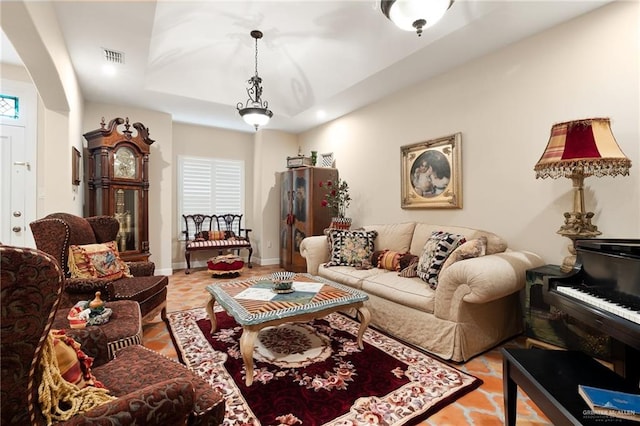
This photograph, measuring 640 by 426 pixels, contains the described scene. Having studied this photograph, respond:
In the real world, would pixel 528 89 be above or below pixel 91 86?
below

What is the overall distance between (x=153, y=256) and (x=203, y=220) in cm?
112

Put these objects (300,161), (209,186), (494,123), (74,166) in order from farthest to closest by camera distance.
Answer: (209,186) < (300,161) < (74,166) < (494,123)

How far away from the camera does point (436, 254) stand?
269 cm

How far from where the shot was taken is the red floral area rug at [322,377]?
5.43 ft

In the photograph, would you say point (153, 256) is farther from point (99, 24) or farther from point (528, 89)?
point (528, 89)

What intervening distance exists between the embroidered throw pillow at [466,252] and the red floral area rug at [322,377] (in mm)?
772

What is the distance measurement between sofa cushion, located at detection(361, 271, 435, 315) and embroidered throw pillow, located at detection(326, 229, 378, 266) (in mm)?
487

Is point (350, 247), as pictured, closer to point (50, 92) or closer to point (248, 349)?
point (248, 349)

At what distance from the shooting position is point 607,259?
1.55 m

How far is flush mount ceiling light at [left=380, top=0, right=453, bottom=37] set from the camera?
74.3 inches

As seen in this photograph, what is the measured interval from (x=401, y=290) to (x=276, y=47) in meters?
3.20

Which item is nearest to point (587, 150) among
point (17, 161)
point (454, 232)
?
point (454, 232)

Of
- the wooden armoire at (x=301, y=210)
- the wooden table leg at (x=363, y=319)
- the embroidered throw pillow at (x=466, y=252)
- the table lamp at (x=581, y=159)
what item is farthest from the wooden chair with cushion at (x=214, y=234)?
the table lamp at (x=581, y=159)

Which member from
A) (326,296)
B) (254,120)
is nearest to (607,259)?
(326,296)
